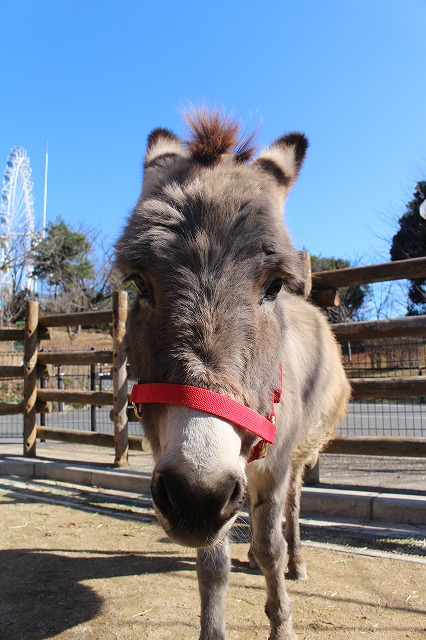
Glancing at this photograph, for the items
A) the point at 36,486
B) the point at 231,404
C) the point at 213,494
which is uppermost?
the point at 231,404

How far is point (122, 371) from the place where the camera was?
6859mm

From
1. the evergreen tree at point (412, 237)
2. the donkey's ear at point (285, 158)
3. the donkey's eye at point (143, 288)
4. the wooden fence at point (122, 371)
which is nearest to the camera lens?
the donkey's eye at point (143, 288)

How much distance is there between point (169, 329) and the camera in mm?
1742

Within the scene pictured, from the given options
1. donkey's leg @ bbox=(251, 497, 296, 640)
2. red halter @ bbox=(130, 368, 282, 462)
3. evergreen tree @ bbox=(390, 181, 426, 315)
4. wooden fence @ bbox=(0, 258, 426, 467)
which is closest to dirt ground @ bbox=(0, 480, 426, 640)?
donkey's leg @ bbox=(251, 497, 296, 640)

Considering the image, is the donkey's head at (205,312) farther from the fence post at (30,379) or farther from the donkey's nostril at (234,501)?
the fence post at (30,379)

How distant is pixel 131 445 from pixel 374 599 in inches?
171

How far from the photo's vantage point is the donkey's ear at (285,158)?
2.63 m

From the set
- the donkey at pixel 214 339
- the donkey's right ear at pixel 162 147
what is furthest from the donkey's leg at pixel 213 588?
the donkey's right ear at pixel 162 147

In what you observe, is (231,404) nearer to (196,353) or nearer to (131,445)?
(196,353)

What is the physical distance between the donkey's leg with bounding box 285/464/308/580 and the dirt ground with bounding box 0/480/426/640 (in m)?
0.11

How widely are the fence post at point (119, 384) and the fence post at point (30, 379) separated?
6.00ft

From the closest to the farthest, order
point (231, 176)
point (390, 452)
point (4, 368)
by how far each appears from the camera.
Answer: point (231, 176) < point (390, 452) < point (4, 368)

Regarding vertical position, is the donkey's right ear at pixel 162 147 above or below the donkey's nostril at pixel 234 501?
above

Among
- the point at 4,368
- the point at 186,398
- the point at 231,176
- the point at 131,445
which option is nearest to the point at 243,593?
the point at 186,398
